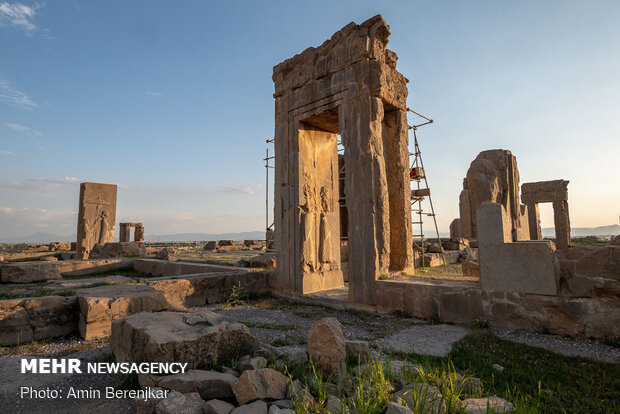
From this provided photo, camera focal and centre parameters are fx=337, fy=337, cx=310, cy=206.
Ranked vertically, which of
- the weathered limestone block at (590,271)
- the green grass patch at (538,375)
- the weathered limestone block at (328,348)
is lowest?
the green grass patch at (538,375)

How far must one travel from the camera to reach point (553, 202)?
1848 centimetres

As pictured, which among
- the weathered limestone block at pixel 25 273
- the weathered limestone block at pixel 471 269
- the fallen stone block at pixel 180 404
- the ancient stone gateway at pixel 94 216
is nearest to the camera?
the fallen stone block at pixel 180 404

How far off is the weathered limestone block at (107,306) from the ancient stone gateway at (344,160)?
119 inches

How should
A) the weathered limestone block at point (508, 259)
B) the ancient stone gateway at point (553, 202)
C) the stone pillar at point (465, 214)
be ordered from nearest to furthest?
the weathered limestone block at point (508, 259) < the ancient stone gateway at point (553, 202) < the stone pillar at point (465, 214)

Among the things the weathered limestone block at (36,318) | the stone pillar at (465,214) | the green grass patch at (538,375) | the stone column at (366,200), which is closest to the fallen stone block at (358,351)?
the green grass patch at (538,375)

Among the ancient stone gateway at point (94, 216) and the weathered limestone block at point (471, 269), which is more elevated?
the ancient stone gateway at point (94, 216)

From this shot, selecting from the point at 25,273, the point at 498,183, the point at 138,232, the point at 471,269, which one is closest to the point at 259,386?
the point at 498,183

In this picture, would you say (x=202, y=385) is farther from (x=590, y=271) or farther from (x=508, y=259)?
(x=590, y=271)

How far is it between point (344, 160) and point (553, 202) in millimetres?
16726

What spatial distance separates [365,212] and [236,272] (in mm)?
3234

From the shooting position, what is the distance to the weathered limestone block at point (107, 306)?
4363 millimetres

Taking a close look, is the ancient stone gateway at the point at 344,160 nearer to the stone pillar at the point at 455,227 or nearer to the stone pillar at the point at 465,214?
the stone pillar at the point at 465,214

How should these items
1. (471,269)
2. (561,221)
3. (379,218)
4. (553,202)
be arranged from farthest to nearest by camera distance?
1. (553,202)
2. (561,221)
3. (471,269)
4. (379,218)

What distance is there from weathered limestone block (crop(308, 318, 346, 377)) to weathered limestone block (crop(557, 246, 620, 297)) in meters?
3.17
